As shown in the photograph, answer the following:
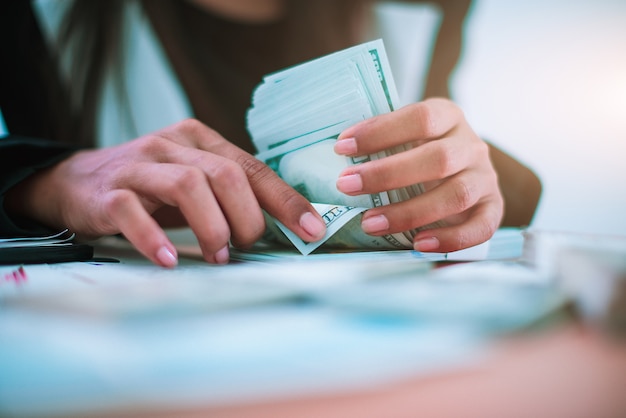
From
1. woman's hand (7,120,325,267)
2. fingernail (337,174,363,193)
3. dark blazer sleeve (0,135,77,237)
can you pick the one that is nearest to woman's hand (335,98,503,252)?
fingernail (337,174,363,193)

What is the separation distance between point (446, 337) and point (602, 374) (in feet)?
0.31

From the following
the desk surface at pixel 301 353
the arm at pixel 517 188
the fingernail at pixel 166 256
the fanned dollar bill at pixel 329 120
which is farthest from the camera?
the arm at pixel 517 188

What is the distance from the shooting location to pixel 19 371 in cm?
27

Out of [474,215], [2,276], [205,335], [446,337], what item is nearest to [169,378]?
[205,335]

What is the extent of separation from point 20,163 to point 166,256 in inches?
17.1

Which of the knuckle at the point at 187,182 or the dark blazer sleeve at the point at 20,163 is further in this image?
the dark blazer sleeve at the point at 20,163

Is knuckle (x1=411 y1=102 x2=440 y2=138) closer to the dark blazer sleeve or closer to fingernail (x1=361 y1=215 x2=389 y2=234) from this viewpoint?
fingernail (x1=361 y1=215 x2=389 y2=234)

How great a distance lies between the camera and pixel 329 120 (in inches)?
28.8

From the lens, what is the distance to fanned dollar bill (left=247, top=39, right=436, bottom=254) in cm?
70

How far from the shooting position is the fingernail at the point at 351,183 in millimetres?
682

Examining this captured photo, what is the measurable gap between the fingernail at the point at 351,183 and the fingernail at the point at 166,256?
0.90 ft

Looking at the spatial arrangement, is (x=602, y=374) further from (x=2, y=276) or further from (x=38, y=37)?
(x=38, y=37)

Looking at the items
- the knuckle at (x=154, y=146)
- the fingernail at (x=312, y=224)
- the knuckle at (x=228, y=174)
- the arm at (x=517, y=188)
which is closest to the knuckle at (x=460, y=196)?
the fingernail at (x=312, y=224)

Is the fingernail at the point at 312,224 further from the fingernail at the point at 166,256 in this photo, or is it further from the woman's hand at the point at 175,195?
the fingernail at the point at 166,256
